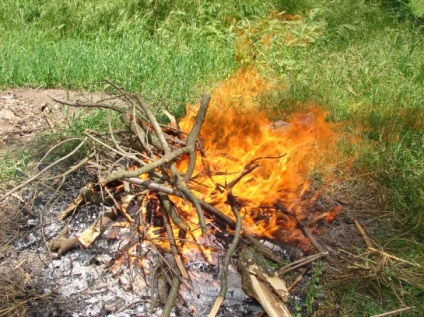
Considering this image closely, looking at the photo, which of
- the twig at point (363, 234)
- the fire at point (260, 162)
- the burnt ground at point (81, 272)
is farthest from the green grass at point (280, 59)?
the burnt ground at point (81, 272)

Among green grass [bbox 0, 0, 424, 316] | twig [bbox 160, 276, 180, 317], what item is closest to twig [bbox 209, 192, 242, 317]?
twig [bbox 160, 276, 180, 317]

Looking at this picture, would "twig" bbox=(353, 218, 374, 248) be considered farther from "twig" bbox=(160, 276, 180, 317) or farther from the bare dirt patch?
the bare dirt patch

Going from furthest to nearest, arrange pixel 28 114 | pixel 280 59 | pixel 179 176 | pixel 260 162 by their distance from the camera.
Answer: pixel 280 59 → pixel 28 114 → pixel 260 162 → pixel 179 176

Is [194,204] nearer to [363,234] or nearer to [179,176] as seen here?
[179,176]

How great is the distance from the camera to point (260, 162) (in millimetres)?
4512

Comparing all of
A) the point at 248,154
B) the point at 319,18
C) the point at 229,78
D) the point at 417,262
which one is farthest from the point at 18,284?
the point at 319,18

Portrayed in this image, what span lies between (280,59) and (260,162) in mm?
2934

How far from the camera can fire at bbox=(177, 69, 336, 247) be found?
405 cm

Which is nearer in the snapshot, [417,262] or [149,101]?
[417,262]

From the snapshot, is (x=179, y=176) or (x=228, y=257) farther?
(x=179, y=176)

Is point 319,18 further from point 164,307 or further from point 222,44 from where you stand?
point 164,307

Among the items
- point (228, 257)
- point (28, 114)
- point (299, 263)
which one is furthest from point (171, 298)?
point (28, 114)

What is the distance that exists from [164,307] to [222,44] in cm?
485

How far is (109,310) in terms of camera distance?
134 inches
